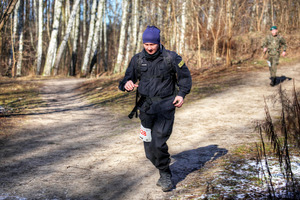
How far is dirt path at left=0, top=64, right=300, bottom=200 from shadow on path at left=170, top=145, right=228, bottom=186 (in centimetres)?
1

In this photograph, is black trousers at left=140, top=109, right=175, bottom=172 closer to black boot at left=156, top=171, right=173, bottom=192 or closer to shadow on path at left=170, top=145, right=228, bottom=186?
black boot at left=156, top=171, right=173, bottom=192

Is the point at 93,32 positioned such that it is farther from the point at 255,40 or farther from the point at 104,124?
the point at 104,124

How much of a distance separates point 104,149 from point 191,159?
1.64 meters

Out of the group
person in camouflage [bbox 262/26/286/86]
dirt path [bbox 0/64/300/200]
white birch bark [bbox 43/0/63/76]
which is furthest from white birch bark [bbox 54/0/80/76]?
person in camouflage [bbox 262/26/286/86]

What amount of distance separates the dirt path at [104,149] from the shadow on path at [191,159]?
13mm

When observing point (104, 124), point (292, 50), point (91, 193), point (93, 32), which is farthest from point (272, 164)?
point (93, 32)

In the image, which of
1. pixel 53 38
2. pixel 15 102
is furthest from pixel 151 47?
pixel 53 38

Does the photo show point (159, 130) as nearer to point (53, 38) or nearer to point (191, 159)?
point (191, 159)

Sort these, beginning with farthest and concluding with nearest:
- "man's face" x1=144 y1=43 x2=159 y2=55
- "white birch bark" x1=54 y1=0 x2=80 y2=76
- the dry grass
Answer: "white birch bark" x1=54 y1=0 x2=80 y2=76
the dry grass
"man's face" x1=144 y1=43 x2=159 y2=55

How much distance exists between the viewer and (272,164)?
396 centimetres

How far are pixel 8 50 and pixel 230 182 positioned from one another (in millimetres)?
29936

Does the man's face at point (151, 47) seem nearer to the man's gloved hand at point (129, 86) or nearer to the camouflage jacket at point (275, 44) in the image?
the man's gloved hand at point (129, 86)

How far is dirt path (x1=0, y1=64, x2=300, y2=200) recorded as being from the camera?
365 centimetres

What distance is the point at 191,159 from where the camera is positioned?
4621 millimetres
